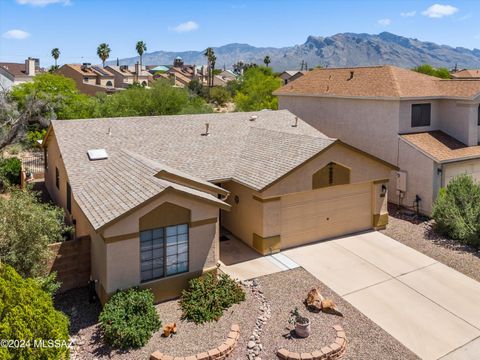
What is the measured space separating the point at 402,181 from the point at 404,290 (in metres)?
10.3

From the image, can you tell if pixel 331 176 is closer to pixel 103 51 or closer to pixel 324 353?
pixel 324 353

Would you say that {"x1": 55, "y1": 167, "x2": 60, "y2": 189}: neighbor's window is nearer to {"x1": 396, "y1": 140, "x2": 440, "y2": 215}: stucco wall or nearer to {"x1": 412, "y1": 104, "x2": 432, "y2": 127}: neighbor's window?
{"x1": 396, "y1": 140, "x2": 440, "y2": 215}: stucco wall

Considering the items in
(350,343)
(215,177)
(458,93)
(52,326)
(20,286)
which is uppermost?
(458,93)

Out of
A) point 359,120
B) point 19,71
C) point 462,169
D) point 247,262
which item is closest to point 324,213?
point 247,262

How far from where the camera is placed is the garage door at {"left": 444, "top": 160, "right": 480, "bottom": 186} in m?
21.8

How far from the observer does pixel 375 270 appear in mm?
15141

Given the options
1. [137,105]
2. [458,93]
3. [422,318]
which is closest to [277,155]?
[422,318]

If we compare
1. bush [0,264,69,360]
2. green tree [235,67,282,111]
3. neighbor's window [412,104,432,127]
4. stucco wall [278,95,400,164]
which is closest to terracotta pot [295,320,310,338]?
bush [0,264,69,360]

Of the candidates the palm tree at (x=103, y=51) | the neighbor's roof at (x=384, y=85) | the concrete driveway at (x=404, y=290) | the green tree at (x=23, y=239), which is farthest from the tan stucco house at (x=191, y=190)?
the palm tree at (x=103, y=51)

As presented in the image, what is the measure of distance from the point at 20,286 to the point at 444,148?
21250mm

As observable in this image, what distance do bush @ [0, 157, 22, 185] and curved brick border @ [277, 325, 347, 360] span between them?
22.5m

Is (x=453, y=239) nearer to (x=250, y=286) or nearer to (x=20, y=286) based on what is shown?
(x=250, y=286)

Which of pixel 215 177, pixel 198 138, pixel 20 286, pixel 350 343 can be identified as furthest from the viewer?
pixel 198 138

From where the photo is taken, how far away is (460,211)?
1911 centimetres
